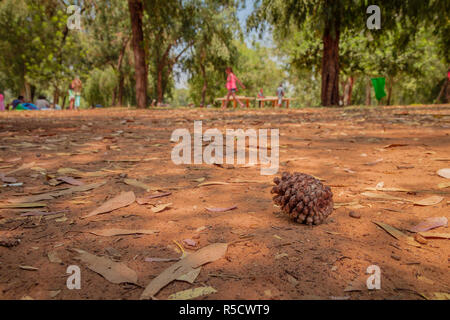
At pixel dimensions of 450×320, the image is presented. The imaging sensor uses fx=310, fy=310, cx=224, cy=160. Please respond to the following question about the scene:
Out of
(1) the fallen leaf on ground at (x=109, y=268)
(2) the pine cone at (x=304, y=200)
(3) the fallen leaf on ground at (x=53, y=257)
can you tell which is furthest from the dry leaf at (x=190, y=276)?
(2) the pine cone at (x=304, y=200)

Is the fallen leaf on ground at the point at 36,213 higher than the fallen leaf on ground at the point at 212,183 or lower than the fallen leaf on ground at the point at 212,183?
lower

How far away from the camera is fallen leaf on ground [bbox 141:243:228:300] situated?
3.65 ft

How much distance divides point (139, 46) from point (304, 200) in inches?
451

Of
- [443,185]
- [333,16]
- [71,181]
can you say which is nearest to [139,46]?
[333,16]

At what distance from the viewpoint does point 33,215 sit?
5.63ft

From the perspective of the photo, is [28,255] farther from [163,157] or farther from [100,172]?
[163,157]

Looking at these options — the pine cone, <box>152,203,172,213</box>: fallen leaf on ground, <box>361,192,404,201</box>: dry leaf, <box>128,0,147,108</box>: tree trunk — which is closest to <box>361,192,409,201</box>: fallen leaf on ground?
<box>361,192,404,201</box>: dry leaf

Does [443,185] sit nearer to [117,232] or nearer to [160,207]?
[160,207]

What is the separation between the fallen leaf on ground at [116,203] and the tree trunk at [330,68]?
1104 centimetres

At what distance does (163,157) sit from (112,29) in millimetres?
23323

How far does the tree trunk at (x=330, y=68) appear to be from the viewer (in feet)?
37.8

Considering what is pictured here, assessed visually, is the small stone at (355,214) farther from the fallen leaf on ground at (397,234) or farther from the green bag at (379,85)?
the green bag at (379,85)

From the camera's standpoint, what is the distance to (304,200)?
1.60m

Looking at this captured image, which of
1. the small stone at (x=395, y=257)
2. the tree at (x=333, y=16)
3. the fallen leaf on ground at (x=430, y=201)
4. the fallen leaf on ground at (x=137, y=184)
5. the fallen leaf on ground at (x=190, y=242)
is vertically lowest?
the small stone at (x=395, y=257)
